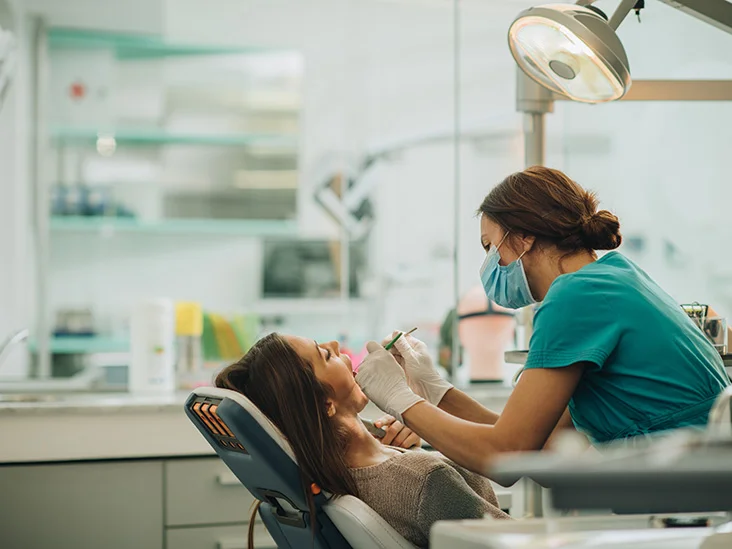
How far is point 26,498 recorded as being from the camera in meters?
2.00

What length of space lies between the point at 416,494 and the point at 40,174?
3.04 m

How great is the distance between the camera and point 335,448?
1458mm

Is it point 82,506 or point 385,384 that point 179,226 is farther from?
point 385,384

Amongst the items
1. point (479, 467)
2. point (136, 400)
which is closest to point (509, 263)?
point (479, 467)

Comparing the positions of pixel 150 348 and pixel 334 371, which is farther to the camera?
pixel 150 348

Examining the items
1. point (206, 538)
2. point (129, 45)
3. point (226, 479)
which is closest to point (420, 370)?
point (226, 479)

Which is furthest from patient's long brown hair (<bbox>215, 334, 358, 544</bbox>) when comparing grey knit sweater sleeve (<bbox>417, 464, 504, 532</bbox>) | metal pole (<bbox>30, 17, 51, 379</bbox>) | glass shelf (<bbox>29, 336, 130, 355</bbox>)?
metal pole (<bbox>30, 17, 51, 379</bbox>)

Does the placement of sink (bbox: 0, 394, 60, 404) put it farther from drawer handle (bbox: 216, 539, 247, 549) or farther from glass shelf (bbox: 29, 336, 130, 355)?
glass shelf (bbox: 29, 336, 130, 355)

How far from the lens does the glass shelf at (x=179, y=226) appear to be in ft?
12.9

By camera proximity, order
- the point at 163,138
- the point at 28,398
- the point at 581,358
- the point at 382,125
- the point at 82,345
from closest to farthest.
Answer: the point at 581,358
the point at 28,398
the point at 82,345
the point at 163,138
the point at 382,125

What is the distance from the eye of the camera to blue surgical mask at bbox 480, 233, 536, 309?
5.10 feet

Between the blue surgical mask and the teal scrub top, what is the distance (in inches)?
7.1

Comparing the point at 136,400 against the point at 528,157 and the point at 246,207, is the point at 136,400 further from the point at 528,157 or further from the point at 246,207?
the point at 246,207

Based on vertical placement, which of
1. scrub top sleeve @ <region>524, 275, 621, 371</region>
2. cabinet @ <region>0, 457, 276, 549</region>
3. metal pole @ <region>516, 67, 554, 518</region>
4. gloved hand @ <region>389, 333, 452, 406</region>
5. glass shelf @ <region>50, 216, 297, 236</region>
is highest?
metal pole @ <region>516, 67, 554, 518</region>
